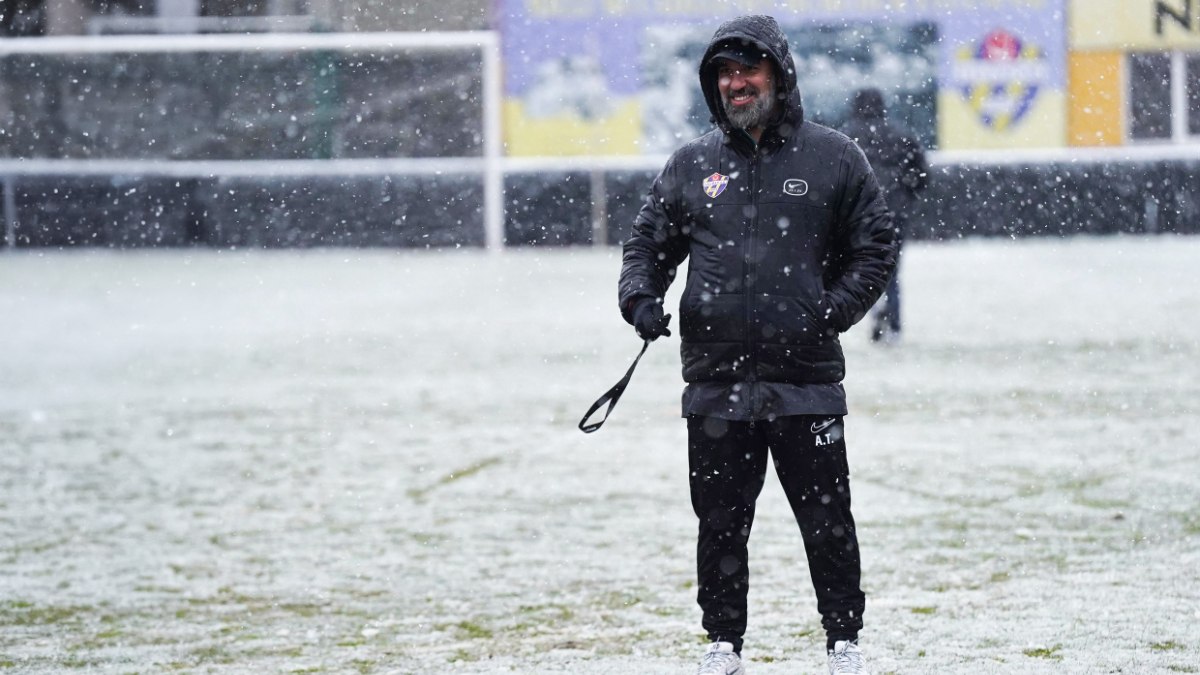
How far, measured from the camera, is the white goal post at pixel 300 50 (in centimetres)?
2359

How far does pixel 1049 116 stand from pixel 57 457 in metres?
17.7

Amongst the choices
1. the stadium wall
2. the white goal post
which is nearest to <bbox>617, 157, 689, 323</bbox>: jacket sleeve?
the stadium wall

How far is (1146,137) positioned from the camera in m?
23.4

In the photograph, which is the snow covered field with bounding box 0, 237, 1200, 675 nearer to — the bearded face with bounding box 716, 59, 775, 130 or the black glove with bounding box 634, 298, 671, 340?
the black glove with bounding box 634, 298, 671, 340

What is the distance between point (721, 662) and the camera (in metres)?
4.19

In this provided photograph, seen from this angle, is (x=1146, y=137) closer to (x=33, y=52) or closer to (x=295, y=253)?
(x=295, y=253)

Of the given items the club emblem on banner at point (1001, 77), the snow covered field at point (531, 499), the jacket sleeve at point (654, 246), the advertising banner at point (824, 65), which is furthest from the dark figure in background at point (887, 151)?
the club emblem on banner at point (1001, 77)

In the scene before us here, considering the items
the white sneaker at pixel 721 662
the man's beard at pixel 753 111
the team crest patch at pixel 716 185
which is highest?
→ the man's beard at pixel 753 111

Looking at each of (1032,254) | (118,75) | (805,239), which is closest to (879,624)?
(805,239)

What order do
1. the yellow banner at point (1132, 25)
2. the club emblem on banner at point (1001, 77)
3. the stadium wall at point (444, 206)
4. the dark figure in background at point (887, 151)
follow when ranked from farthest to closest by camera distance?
the yellow banner at point (1132, 25), the club emblem on banner at point (1001, 77), the stadium wall at point (444, 206), the dark figure in background at point (887, 151)

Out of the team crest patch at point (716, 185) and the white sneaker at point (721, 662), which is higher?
the team crest patch at point (716, 185)

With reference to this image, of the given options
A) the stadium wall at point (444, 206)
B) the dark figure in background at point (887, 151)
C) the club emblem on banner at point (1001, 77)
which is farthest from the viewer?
the club emblem on banner at point (1001, 77)

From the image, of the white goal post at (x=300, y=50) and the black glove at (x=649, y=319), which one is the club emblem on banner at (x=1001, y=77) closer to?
the white goal post at (x=300, y=50)

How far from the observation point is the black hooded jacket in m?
4.07
